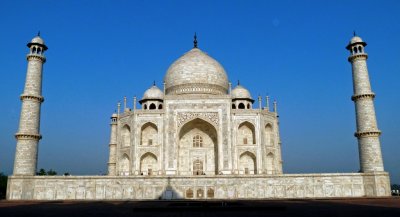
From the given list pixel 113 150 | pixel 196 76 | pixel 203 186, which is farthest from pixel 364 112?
pixel 113 150

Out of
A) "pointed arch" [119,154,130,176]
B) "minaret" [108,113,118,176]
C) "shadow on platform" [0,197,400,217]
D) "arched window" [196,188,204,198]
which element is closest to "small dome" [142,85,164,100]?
"minaret" [108,113,118,176]

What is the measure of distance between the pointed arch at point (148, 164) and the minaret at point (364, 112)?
12.7 meters

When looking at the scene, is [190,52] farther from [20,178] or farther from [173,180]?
Answer: [20,178]

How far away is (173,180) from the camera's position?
19.7 metres

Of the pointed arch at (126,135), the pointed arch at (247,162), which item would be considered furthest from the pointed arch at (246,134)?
the pointed arch at (126,135)

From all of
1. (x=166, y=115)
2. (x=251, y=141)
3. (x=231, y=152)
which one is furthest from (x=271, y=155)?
(x=166, y=115)

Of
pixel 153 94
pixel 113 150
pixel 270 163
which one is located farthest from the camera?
pixel 113 150

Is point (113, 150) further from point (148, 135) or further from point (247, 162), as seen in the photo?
point (247, 162)

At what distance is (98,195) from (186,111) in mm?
8081

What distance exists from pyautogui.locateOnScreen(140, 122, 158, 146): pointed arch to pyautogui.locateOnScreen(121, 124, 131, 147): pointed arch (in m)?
1.07

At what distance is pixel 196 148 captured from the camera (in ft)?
84.1

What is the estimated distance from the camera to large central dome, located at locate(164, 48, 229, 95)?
27875 millimetres

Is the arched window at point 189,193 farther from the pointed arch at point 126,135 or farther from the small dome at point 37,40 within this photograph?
the small dome at point 37,40

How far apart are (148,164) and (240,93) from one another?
862 cm
